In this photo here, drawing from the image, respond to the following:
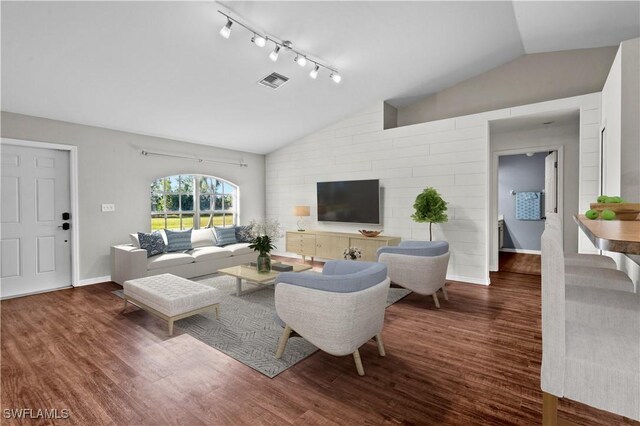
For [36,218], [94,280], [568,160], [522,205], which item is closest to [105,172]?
[36,218]

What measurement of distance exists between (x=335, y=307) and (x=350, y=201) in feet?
13.1

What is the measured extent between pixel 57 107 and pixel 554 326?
5.56m

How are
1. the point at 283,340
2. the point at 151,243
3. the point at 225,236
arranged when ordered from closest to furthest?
the point at 283,340 → the point at 151,243 → the point at 225,236

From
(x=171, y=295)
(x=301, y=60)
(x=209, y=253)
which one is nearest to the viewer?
(x=171, y=295)

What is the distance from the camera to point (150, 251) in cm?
471

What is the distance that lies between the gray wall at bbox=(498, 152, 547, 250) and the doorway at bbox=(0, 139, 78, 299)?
29.0ft

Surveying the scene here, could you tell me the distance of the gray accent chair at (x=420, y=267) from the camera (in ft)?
11.6

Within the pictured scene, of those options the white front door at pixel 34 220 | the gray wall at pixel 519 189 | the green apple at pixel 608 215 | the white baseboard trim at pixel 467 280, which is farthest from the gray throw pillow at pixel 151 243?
the gray wall at pixel 519 189

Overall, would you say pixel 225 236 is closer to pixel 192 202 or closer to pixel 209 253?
pixel 209 253

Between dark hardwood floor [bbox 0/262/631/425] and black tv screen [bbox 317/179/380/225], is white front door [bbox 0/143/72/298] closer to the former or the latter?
dark hardwood floor [bbox 0/262/631/425]

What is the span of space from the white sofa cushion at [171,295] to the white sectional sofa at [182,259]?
0.96m

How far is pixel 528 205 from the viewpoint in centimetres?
716

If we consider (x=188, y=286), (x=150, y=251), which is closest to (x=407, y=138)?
(x=188, y=286)

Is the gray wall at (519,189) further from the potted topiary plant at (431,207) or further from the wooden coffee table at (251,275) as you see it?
the wooden coffee table at (251,275)
